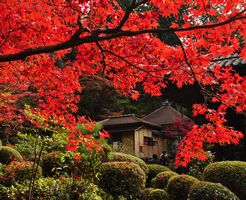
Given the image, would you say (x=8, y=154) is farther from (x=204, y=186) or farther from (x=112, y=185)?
(x=204, y=186)

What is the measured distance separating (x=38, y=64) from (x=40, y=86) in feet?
5.20

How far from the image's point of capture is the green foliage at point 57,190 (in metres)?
7.80

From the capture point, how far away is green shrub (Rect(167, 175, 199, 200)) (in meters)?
10.0

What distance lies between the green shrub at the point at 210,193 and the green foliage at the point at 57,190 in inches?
94.3

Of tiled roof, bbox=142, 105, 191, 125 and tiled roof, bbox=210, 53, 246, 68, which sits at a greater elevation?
tiled roof, bbox=142, 105, 191, 125

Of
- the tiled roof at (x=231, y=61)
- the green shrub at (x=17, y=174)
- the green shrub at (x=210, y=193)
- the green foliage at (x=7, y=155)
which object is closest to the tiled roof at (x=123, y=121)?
the green foliage at (x=7, y=155)

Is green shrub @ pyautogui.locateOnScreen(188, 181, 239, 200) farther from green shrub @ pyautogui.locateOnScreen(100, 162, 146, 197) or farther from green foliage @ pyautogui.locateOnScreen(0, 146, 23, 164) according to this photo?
green foliage @ pyautogui.locateOnScreen(0, 146, 23, 164)

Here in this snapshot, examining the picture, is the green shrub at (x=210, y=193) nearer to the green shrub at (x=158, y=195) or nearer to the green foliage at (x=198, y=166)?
the green shrub at (x=158, y=195)

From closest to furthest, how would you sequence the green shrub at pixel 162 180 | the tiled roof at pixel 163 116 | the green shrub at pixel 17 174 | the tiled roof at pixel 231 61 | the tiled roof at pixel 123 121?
the tiled roof at pixel 231 61, the green shrub at pixel 17 174, the green shrub at pixel 162 180, the tiled roof at pixel 123 121, the tiled roof at pixel 163 116

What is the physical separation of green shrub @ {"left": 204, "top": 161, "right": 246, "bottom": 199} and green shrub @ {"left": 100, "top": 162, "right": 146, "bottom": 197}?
2502mm

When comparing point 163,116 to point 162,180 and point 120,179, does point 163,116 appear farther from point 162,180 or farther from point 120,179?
point 120,179

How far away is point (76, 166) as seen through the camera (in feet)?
28.5

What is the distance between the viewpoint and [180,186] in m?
10.1

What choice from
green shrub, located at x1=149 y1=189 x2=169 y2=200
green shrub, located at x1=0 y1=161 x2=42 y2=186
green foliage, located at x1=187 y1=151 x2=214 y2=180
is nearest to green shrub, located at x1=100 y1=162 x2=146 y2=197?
green shrub, located at x1=149 y1=189 x2=169 y2=200
